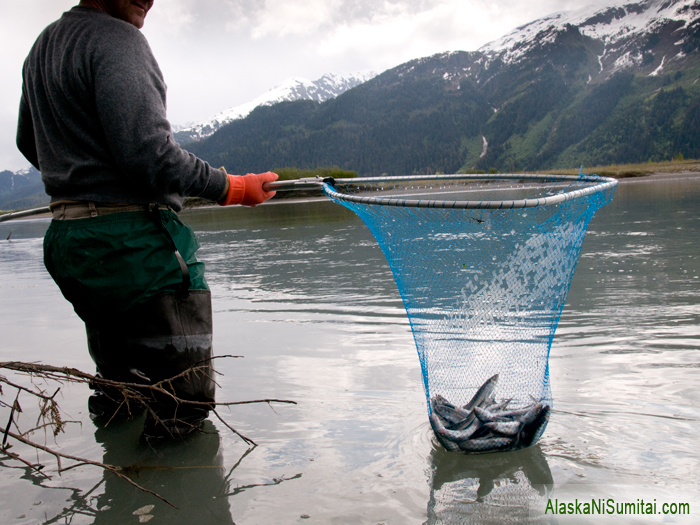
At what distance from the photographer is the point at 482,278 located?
294cm

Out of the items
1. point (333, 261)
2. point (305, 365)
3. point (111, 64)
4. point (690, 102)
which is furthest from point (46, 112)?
point (690, 102)

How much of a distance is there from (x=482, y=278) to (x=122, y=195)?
1.95 meters

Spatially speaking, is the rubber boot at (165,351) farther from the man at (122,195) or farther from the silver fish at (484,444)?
the silver fish at (484,444)

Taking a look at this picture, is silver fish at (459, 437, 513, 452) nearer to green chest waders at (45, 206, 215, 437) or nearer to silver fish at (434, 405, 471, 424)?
silver fish at (434, 405, 471, 424)

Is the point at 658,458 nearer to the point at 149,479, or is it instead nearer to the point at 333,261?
the point at 149,479

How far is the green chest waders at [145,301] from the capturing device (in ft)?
7.25

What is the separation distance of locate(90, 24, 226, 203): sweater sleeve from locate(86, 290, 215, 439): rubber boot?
0.57 metres

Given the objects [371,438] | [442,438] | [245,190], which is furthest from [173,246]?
[442,438]

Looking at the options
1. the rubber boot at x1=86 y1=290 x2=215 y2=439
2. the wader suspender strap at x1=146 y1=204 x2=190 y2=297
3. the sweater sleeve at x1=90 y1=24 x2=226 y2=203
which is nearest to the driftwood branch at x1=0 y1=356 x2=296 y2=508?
the rubber boot at x1=86 y1=290 x2=215 y2=439

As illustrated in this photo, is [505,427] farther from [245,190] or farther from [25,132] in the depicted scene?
[25,132]

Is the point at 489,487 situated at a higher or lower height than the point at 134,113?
lower

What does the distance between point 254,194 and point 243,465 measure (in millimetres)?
1313

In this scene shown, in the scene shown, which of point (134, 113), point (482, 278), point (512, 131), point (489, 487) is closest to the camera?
point (134, 113)

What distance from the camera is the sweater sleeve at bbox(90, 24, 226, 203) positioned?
78.7 inches
